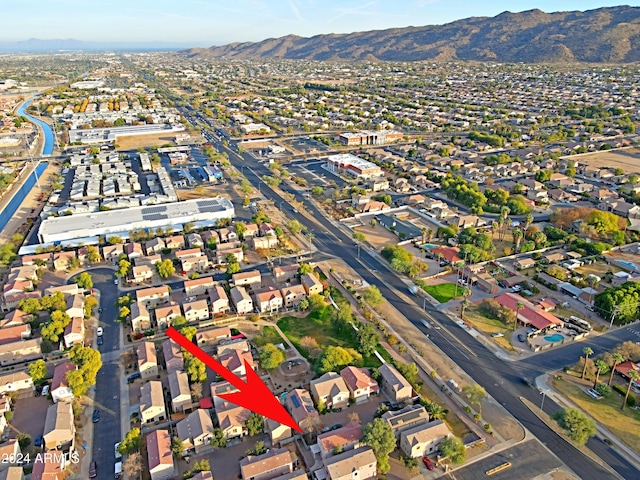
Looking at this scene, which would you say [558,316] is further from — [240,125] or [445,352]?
[240,125]

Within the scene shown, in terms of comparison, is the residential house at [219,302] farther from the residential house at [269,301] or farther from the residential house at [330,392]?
the residential house at [330,392]

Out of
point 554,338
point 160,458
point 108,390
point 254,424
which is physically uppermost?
point 554,338

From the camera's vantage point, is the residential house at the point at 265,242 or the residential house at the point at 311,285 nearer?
the residential house at the point at 311,285

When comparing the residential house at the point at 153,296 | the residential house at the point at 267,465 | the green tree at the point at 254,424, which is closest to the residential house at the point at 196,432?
the green tree at the point at 254,424

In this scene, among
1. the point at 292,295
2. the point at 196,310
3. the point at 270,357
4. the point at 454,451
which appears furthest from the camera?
the point at 292,295

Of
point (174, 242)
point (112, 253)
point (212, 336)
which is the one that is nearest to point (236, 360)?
point (212, 336)

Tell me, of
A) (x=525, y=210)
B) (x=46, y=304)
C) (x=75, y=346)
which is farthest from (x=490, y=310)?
(x=46, y=304)

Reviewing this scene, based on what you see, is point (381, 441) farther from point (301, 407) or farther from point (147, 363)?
point (147, 363)
